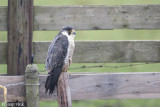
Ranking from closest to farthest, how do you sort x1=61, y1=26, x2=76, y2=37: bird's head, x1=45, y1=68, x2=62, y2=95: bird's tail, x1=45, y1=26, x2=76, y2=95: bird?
1. x1=45, y1=68, x2=62, y2=95: bird's tail
2. x1=45, y1=26, x2=76, y2=95: bird
3. x1=61, y1=26, x2=76, y2=37: bird's head

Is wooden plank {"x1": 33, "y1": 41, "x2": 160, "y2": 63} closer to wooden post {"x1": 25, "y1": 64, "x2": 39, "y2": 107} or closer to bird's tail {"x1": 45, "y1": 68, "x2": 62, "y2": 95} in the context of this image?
bird's tail {"x1": 45, "y1": 68, "x2": 62, "y2": 95}

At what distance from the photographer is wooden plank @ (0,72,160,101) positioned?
304cm

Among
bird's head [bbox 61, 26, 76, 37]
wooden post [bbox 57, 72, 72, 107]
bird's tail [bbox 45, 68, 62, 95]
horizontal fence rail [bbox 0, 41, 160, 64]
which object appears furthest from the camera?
horizontal fence rail [bbox 0, 41, 160, 64]

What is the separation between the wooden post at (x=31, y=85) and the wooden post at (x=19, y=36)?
3.79ft

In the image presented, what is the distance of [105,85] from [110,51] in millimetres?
1456

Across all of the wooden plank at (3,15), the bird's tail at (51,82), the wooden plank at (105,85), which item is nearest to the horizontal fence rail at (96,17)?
the wooden plank at (3,15)

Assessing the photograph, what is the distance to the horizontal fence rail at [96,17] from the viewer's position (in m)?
Answer: 4.46

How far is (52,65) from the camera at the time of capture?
3631mm

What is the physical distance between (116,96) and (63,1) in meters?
8.98

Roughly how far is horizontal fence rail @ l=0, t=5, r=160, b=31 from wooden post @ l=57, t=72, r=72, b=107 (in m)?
1.53

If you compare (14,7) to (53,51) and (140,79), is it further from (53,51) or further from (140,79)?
(140,79)

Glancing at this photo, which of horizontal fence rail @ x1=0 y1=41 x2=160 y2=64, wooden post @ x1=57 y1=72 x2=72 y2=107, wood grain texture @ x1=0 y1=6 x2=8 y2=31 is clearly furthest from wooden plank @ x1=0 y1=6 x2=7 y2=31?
wooden post @ x1=57 y1=72 x2=72 y2=107

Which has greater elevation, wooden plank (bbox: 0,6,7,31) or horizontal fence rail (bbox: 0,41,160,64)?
wooden plank (bbox: 0,6,7,31)

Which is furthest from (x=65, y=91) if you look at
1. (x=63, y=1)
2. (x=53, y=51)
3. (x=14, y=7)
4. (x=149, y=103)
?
(x=63, y=1)
